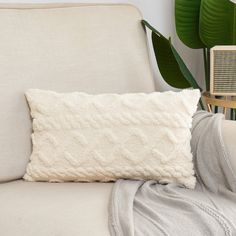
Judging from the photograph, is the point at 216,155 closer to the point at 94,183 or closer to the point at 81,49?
the point at 94,183

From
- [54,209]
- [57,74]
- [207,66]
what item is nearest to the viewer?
[54,209]

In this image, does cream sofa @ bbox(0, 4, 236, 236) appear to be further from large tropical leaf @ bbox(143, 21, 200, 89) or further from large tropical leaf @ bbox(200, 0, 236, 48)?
large tropical leaf @ bbox(200, 0, 236, 48)

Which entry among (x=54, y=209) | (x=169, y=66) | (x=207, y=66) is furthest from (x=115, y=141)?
(x=207, y=66)

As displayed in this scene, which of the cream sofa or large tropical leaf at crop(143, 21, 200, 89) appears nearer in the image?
the cream sofa

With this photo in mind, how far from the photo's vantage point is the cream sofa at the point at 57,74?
1049 millimetres

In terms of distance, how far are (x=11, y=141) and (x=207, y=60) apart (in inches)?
41.6

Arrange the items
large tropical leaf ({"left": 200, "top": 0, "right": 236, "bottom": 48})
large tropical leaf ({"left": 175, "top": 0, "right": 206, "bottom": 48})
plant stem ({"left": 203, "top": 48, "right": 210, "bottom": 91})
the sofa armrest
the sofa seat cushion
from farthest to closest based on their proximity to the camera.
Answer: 1. plant stem ({"left": 203, "top": 48, "right": 210, "bottom": 91})
2. large tropical leaf ({"left": 175, "top": 0, "right": 206, "bottom": 48})
3. large tropical leaf ({"left": 200, "top": 0, "right": 236, "bottom": 48})
4. the sofa armrest
5. the sofa seat cushion

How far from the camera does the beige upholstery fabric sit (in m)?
1.30

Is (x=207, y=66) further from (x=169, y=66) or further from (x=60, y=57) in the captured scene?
(x=60, y=57)

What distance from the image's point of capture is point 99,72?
1435 mm

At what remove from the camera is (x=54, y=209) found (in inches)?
41.2

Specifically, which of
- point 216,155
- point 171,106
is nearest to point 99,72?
point 171,106

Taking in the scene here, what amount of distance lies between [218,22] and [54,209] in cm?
98

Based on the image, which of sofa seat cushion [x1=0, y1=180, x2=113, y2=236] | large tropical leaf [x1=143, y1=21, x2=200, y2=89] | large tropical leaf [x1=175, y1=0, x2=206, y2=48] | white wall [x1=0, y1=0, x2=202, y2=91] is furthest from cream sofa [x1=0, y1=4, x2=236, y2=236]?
white wall [x1=0, y1=0, x2=202, y2=91]
